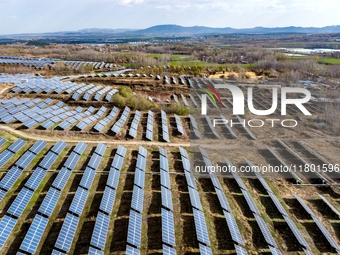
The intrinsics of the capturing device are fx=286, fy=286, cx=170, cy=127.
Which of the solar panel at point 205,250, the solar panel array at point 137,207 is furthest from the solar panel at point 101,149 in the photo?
the solar panel at point 205,250

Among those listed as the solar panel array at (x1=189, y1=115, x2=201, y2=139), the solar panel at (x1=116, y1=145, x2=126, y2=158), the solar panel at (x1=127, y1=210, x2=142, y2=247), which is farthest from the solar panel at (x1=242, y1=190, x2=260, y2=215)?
the solar panel array at (x1=189, y1=115, x2=201, y2=139)

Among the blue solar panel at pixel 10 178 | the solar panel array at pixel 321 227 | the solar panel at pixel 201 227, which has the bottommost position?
→ the solar panel array at pixel 321 227

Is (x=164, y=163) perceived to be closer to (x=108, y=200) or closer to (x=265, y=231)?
(x=108, y=200)

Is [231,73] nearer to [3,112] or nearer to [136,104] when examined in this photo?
[136,104]

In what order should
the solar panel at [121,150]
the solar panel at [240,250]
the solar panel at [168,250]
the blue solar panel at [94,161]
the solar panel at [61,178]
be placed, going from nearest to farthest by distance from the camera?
the solar panel at [168,250], the solar panel at [240,250], the solar panel at [61,178], the blue solar panel at [94,161], the solar panel at [121,150]

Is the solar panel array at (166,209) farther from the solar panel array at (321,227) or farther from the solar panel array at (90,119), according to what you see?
the solar panel array at (90,119)

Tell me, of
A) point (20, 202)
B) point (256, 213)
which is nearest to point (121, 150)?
point (20, 202)

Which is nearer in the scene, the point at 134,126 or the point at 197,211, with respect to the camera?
the point at 197,211

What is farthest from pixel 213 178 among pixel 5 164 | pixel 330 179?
pixel 5 164
